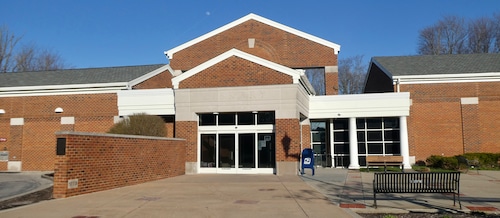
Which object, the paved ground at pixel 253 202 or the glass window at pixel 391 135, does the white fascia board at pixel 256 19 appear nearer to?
the glass window at pixel 391 135

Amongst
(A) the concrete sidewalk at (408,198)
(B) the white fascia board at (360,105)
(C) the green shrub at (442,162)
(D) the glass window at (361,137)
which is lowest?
(A) the concrete sidewalk at (408,198)

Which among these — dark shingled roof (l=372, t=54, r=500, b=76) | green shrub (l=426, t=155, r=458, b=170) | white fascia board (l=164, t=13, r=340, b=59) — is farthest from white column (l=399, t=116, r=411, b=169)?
white fascia board (l=164, t=13, r=340, b=59)

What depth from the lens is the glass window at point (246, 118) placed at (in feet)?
62.4

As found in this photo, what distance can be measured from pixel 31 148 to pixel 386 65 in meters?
22.0

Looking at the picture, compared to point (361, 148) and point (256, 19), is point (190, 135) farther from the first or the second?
point (256, 19)

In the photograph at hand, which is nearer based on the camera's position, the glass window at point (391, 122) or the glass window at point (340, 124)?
the glass window at point (391, 122)

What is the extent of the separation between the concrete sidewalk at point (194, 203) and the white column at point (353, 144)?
834cm

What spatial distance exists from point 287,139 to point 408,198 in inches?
303

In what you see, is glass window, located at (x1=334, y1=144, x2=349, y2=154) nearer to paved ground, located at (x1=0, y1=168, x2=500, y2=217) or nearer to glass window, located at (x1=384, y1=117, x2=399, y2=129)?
glass window, located at (x1=384, y1=117, x2=399, y2=129)

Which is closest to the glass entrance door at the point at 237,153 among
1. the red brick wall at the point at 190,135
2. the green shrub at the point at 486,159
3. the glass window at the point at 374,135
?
the red brick wall at the point at 190,135

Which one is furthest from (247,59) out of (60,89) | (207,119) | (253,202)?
(60,89)

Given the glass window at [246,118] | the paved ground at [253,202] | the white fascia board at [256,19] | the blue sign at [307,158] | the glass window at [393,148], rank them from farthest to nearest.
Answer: the white fascia board at [256,19], the glass window at [393,148], the glass window at [246,118], the blue sign at [307,158], the paved ground at [253,202]

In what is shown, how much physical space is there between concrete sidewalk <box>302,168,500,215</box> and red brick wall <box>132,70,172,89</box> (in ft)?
44.6

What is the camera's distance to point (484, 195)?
446 inches
